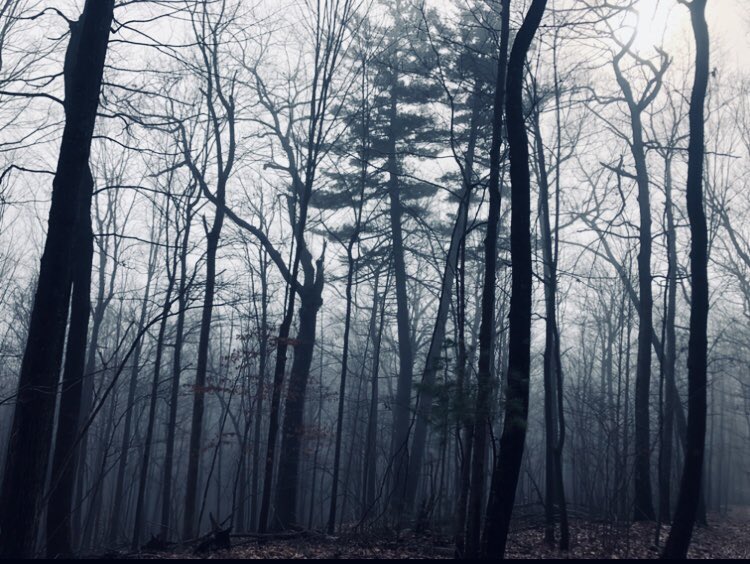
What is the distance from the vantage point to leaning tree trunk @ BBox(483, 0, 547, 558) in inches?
297

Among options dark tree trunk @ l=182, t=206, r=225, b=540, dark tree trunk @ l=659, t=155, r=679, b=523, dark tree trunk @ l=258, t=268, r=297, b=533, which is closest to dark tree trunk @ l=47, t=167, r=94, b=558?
dark tree trunk @ l=258, t=268, r=297, b=533

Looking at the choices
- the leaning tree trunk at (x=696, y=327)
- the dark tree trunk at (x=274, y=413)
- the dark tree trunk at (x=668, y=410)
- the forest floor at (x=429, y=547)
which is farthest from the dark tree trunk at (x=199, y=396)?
the dark tree trunk at (x=668, y=410)

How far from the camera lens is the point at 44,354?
261 inches

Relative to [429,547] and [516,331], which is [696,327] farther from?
[429,547]

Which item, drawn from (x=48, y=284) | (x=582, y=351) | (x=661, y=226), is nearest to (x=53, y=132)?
(x=48, y=284)

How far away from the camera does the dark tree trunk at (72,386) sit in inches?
386

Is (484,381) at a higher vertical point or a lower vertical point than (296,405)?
higher

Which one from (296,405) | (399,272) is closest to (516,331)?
(296,405)

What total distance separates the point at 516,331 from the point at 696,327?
9.92ft

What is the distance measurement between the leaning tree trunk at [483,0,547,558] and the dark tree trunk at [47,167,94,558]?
6276 millimetres

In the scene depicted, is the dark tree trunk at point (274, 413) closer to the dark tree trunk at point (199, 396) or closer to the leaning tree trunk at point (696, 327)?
the dark tree trunk at point (199, 396)

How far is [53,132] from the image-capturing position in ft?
31.2

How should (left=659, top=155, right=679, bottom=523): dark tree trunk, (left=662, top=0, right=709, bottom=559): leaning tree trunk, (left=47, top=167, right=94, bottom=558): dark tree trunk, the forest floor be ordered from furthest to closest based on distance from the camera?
(left=659, top=155, right=679, bottom=523): dark tree trunk → the forest floor → (left=47, top=167, right=94, bottom=558): dark tree trunk → (left=662, top=0, right=709, bottom=559): leaning tree trunk

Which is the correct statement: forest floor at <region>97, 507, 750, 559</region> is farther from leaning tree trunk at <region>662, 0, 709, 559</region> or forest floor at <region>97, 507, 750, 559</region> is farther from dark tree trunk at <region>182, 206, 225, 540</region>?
dark tree trunk at <region>182, 206, 225, 540</region>
